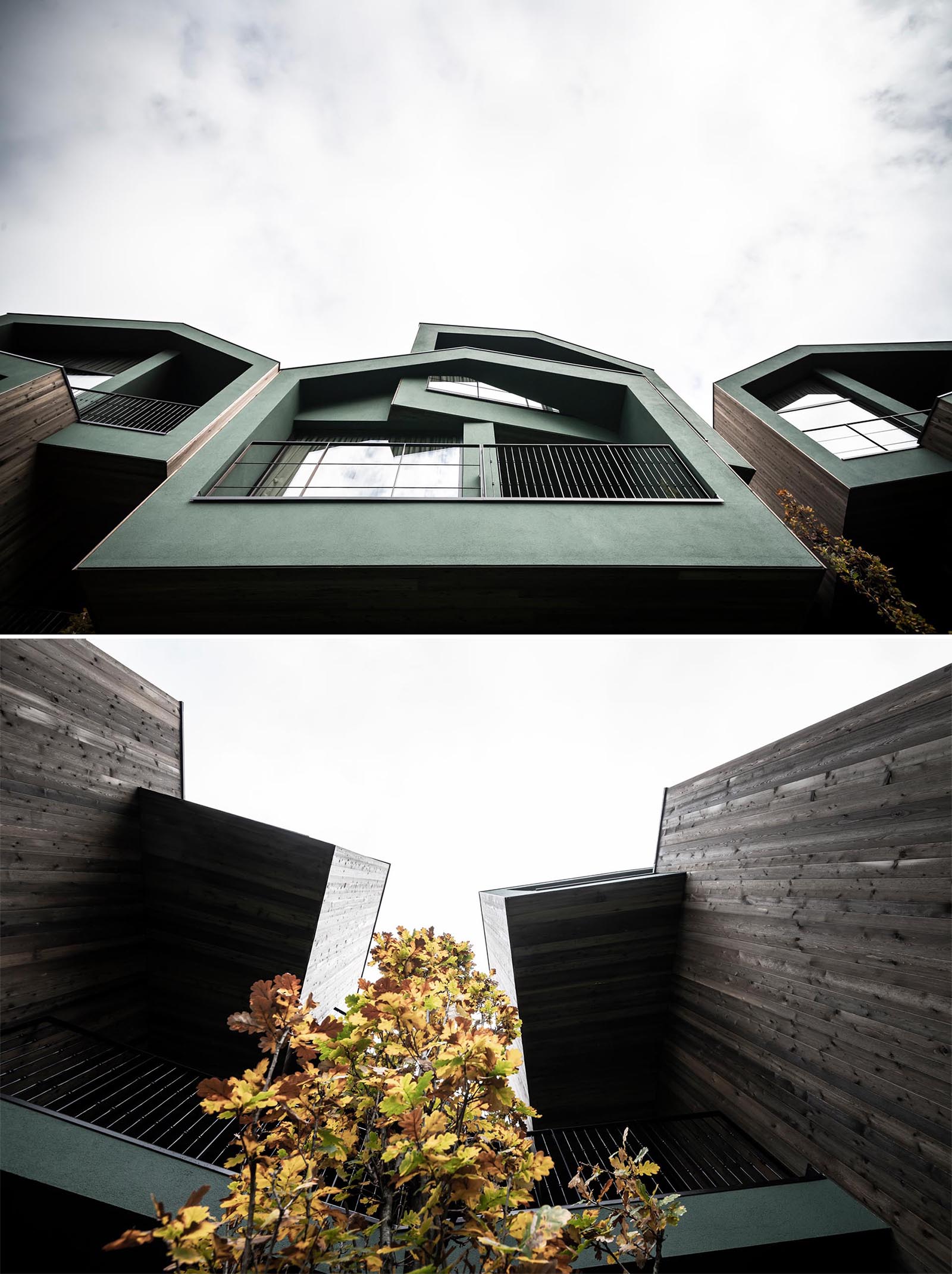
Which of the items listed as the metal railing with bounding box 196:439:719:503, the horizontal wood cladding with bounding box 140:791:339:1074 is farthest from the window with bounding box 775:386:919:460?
the horizontal wood cladding with bounding box 140:791:339:1074

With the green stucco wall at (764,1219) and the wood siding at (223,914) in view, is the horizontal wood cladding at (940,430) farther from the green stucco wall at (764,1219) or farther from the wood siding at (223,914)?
the wood siding at (223,914)

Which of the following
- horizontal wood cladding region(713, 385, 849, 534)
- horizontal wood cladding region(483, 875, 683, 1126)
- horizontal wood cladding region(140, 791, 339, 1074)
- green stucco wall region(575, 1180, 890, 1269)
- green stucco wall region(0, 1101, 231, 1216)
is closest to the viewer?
green stucco wall region(0, 1101, 231, 1216)

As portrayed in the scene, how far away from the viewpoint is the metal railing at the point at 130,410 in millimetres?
8750

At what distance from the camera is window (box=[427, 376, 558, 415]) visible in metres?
9.21

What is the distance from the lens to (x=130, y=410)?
907 centimetres

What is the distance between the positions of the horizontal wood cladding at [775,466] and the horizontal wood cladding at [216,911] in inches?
351

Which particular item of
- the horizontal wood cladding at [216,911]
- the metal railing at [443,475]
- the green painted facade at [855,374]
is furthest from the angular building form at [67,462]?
the green painted facade at [855,374]

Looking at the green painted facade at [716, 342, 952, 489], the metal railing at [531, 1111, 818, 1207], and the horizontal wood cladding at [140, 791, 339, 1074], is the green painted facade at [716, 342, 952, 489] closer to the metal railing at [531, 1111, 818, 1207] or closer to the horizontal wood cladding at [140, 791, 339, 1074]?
the metal railing at [531, 1111, 818, 1207]

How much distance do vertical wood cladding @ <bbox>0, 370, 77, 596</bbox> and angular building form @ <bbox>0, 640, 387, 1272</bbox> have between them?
9.54ft

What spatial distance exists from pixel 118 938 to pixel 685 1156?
6555 mm

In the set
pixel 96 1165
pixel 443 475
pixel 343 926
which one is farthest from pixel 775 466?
pixel 96 1165

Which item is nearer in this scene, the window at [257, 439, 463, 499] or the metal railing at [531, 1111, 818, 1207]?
the metal railing at [531, 1111, 818, 1207]

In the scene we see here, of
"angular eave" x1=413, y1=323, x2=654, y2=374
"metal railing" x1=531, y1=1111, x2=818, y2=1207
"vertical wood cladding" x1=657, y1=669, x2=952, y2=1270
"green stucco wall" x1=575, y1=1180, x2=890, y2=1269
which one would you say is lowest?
"metal railing" x1=531, y1=1111, x2=818, y2=1207

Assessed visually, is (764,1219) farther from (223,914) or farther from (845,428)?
(845,428)
